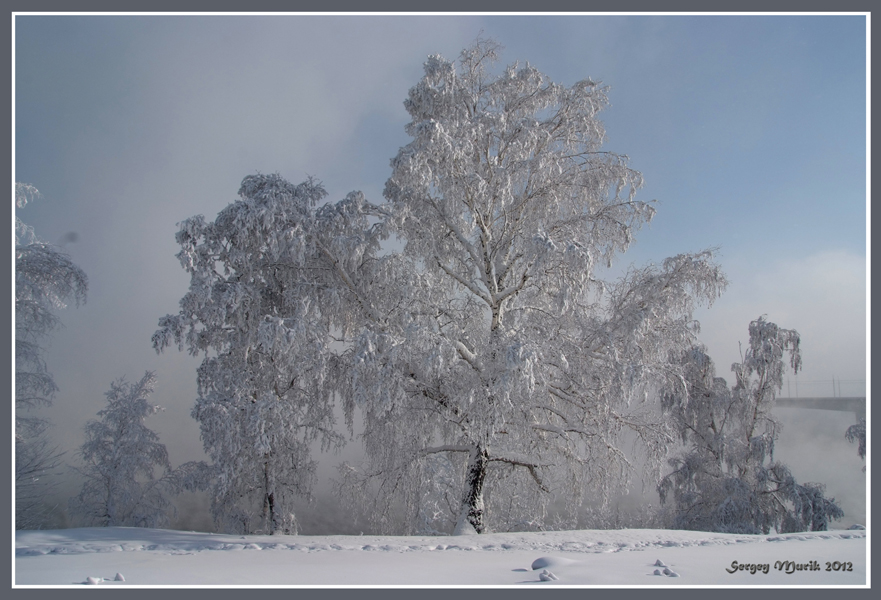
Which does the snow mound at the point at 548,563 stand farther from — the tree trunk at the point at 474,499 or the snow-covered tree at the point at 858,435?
the snow-covered tree at the point at 858,435

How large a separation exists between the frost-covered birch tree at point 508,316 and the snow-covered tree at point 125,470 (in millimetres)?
4549

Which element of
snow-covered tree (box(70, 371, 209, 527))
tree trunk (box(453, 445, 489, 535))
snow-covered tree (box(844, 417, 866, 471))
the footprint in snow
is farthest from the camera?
snow-covered tree (box(844, 417, 866, 471))

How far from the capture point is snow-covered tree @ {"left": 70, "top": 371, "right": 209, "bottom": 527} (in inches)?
425

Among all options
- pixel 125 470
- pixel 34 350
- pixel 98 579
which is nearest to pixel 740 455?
pixel 98 579

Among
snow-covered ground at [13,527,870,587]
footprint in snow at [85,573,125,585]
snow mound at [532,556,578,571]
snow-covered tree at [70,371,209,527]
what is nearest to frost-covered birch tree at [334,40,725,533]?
snow-covered ground at [13,527,870,587]

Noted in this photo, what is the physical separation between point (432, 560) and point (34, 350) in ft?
24.5

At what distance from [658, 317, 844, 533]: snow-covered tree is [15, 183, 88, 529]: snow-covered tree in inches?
422

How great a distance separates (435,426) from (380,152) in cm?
557

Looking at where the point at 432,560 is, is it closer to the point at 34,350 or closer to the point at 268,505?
the point at 268,505

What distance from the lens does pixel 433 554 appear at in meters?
5.31

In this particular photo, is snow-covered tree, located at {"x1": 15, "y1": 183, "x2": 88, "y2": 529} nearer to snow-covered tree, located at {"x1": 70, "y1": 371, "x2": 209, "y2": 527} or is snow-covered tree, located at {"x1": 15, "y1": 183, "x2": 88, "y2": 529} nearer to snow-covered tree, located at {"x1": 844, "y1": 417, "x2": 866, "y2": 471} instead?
snow-covered tree, located at {"x1": 70, "y1": 371, "x2": 209, "y2": 527}

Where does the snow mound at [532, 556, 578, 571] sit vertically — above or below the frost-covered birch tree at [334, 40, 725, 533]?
below

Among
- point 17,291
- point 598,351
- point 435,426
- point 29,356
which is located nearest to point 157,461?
point 29,356

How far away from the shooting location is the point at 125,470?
10.9m
